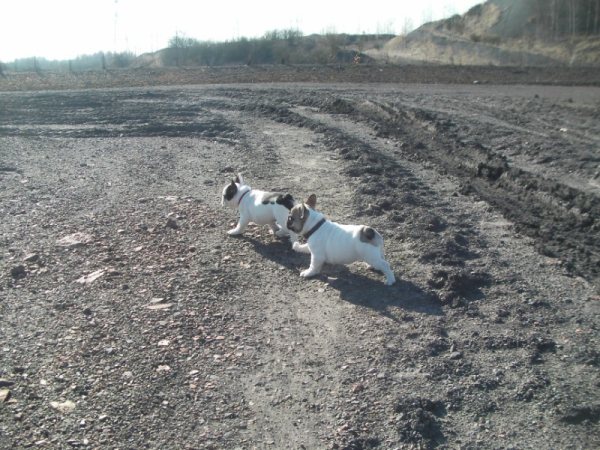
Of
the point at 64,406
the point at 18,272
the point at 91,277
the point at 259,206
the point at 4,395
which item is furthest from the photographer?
the point at 259,206

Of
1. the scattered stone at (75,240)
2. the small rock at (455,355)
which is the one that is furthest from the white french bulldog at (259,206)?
the small rock at (455,355)

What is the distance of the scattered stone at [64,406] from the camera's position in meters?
5.86

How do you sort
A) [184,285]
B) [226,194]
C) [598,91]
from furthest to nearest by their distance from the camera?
[598,91] → [226,194] → [184,285]

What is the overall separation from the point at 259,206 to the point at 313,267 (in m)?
1.83

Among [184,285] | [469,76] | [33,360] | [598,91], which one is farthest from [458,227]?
[469,76]

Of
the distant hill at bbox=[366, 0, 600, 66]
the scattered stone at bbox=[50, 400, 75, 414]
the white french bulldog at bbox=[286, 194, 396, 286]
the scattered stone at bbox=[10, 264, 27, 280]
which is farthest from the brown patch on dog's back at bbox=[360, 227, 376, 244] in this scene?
the distant hill at bbox=[366, 0, 600, 66]

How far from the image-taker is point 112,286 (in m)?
8.70

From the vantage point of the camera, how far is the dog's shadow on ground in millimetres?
7805

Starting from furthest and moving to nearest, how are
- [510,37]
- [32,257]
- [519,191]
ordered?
[510,37], [519,191], [32,257]

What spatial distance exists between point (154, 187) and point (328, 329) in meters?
8.09

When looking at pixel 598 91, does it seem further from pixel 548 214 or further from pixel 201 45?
pixel 201 45

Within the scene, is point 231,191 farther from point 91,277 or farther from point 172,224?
point 91,277

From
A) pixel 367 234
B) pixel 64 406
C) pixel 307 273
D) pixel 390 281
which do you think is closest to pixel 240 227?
pixel 307 273

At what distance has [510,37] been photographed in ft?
→ 250
